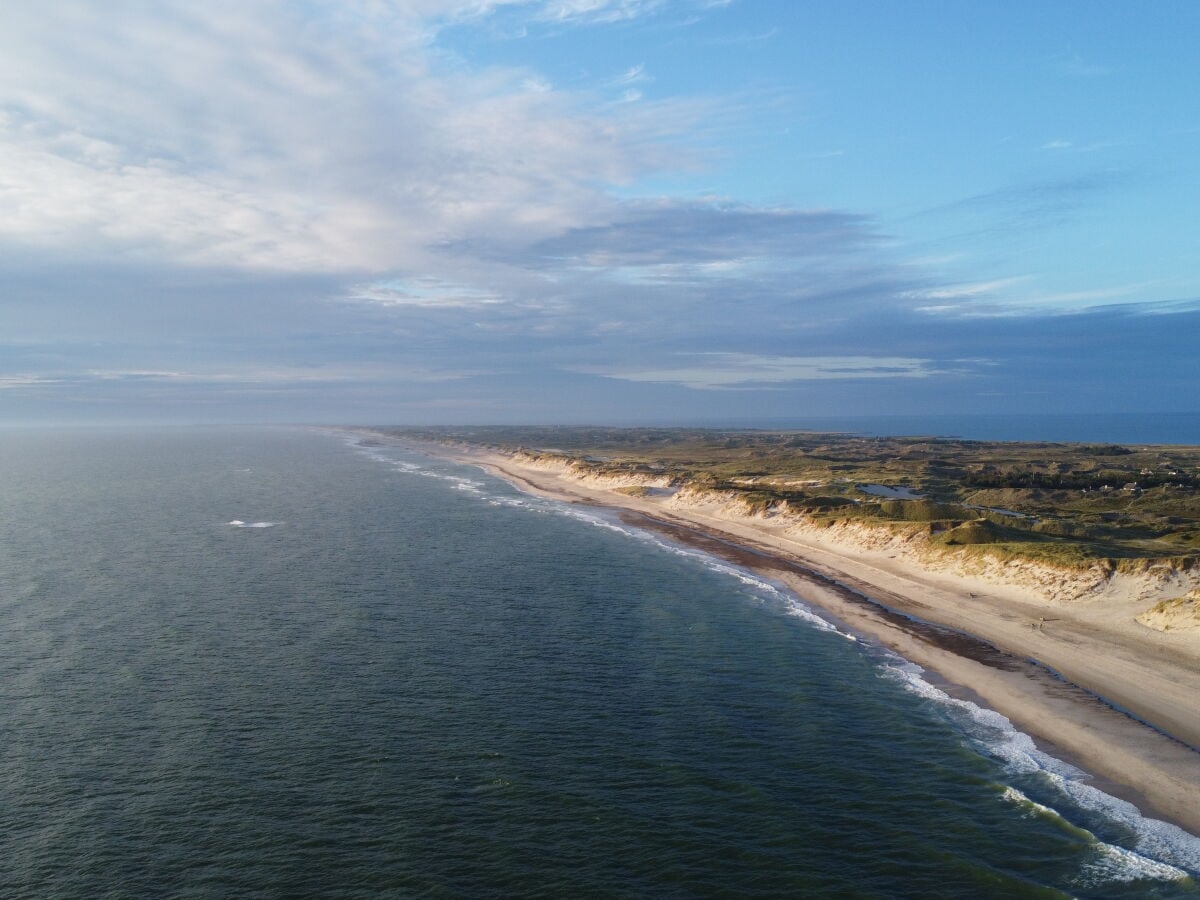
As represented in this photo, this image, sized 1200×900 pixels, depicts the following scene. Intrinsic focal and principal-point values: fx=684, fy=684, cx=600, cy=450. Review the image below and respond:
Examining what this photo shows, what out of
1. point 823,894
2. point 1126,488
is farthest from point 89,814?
point 1126,488

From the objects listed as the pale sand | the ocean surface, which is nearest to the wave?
the ocean surface

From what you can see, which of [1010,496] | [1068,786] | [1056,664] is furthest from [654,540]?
[1068,786]

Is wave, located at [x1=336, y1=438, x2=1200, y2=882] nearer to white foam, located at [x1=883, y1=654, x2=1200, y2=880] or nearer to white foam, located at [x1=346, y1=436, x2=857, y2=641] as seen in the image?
white foam, located at [x1=883, y1=654, x2=1200, y2=880]

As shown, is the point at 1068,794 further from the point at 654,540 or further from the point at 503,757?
the point at 654,540

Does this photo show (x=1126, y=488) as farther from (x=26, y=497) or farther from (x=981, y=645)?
(x=26, y=497)

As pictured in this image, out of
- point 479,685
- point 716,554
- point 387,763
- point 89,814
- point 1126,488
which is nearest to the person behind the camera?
point 89,814

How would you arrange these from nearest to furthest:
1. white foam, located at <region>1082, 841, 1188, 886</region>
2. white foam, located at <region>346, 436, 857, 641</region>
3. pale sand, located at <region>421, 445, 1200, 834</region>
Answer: white foam, located at <region>1082, 841, 1188, 886</region>, pale sand, located at <region>421, 445, 1200, 834</region>, white foam, located at <region>346, 436, 857, 641</region>

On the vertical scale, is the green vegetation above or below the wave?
above
